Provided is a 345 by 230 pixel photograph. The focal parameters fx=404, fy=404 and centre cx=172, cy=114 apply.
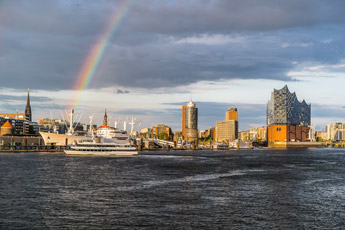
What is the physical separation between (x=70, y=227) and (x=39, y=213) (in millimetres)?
7119

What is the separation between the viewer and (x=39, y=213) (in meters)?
41.9

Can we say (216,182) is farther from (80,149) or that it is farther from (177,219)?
(80,149)

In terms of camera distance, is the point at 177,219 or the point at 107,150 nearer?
the point at 177,219

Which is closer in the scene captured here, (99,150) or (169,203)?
(169,203)

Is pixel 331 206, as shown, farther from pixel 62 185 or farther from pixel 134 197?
pixel 62 185

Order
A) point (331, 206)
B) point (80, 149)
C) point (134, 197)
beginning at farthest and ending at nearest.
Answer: point (80, 149)
point (134, 197)
point (331, 206)

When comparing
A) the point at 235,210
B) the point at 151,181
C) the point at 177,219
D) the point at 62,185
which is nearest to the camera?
the point at 177,219

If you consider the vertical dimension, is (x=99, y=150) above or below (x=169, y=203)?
above

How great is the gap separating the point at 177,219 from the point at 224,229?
534 cm

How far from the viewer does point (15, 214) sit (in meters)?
41.2

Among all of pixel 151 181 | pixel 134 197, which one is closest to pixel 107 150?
pixel 151 181

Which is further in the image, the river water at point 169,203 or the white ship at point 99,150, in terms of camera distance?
the white ship at point 99,150

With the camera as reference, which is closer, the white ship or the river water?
the river water

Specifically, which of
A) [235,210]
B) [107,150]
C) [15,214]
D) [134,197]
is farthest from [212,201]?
[107,150]
